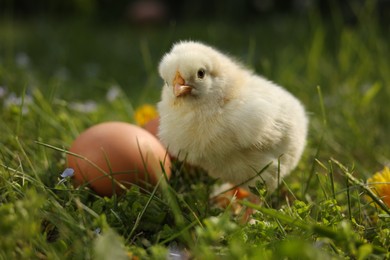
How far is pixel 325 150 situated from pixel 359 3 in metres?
2.78

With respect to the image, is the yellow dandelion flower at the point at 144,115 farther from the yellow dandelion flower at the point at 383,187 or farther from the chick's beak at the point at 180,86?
the yellow dandelion flower at the point at 383,187

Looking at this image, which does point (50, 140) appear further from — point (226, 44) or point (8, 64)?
point (226, 44)

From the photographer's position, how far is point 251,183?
1678mm

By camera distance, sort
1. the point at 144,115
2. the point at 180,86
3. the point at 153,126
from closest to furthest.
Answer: the point at 180,86 < the point at 153,126 < the point at 144,115

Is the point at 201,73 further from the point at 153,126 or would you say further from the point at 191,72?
the point at 153,126

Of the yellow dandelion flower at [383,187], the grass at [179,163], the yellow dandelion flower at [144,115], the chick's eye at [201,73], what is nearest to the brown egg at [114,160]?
the grass at [179,163]

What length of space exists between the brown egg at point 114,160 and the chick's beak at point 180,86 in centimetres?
24

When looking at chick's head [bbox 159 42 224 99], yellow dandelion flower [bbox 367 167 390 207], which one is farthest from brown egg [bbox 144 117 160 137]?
yellow dandelion flower [bbox 367 167 390 207]

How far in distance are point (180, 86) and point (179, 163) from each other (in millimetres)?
406

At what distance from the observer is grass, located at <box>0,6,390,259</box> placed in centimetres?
127

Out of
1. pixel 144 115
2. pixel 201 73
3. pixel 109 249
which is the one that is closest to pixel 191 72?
pixel 201 73

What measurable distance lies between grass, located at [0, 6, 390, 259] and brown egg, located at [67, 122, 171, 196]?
0.06m

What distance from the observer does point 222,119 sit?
5.17 feet

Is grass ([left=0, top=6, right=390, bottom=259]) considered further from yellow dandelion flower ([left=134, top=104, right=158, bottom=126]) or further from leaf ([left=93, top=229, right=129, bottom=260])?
yellow dandelion flower ([left=134, top=104, right=158, bottom=126])
